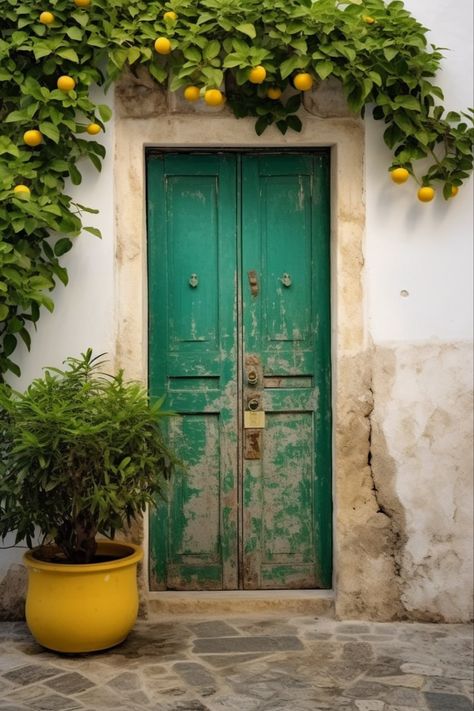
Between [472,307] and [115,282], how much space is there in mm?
1697

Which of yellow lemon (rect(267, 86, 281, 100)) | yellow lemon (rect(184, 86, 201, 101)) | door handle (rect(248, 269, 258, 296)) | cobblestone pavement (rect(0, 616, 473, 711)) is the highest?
yellow lemon (rect(267, 86, 281, 100))

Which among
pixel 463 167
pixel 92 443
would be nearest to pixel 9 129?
pixel 92 443

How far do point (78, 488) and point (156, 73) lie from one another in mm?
1911

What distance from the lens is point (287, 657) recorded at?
3.75 meters

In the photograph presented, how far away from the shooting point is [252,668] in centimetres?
363

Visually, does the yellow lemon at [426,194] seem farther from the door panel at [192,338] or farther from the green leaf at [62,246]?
the green leaf at [62,246]

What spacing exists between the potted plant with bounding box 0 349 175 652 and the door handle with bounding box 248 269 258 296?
87cm

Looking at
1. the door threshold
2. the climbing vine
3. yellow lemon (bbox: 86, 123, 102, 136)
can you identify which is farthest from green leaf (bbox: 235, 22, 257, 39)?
the door threshold

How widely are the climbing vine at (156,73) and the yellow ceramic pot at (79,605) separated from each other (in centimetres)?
102

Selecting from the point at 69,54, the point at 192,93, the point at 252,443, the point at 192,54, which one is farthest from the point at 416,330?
the point at 69,54

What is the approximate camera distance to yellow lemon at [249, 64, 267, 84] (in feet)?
13.1

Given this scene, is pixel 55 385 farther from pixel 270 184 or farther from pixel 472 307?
pixel 472 307

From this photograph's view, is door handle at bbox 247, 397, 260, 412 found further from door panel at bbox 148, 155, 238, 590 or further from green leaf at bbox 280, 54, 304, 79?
green leaf at bbox 280, 54, 304, 79

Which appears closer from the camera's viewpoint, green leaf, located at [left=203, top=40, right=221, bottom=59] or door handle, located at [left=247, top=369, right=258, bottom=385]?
green leaf, located at [left=203, top=40, right=221, bottom=59]
